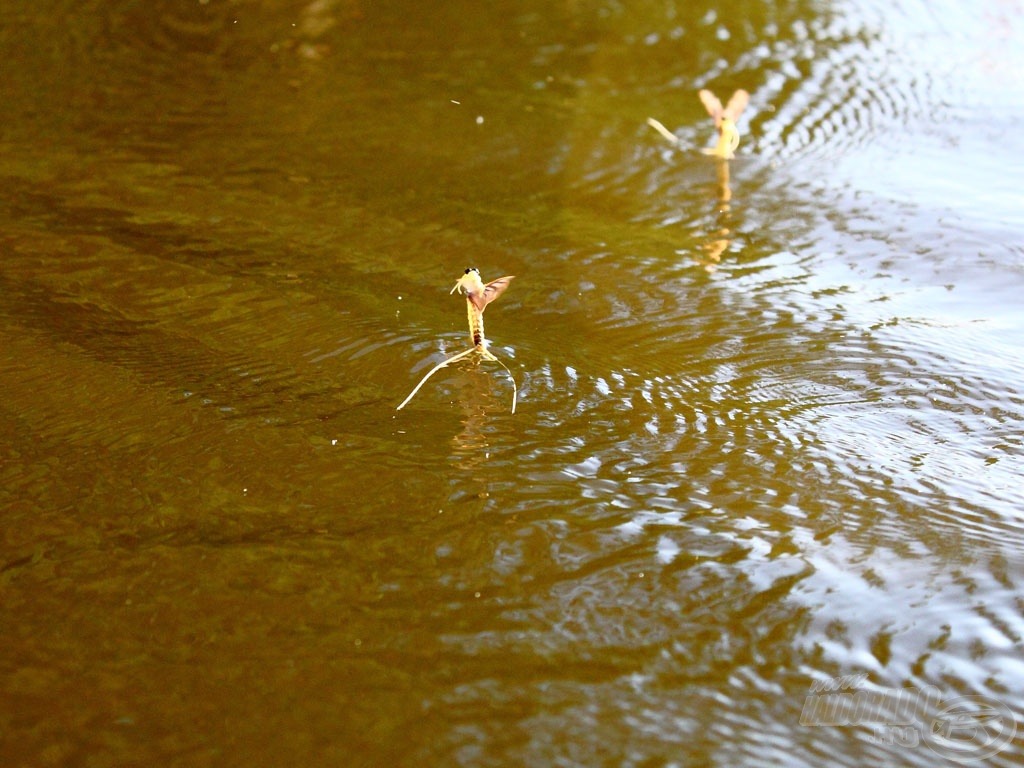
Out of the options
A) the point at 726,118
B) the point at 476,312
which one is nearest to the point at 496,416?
the point at 476,312

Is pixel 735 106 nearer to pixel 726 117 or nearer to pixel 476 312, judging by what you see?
pixel 726 117

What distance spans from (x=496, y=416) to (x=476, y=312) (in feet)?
0.70

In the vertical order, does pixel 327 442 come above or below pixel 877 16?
below

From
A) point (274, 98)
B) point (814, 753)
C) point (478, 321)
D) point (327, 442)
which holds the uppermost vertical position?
point (274, 98)

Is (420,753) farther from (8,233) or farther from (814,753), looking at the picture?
(8,233)

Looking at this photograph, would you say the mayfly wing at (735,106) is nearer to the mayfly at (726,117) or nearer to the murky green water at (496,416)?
the mayfly at (726,117)

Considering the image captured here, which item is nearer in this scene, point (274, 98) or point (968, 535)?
point (968, 535)

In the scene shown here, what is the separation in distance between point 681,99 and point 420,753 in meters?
3.24

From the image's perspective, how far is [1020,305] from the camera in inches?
112

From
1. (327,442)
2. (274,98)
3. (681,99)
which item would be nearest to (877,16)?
(681,99)

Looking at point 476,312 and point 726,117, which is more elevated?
point 726,117

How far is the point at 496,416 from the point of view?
230cm

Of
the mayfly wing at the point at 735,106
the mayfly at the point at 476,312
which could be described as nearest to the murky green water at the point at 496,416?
the mayfly at the point at 476,312

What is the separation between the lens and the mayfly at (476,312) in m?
2.27
